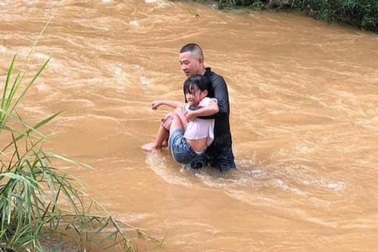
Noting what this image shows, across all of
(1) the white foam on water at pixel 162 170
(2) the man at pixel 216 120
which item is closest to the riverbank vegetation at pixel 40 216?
(1) the white foam on water at pixel 162 170

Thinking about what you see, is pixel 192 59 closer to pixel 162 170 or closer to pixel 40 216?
pixel 162 170

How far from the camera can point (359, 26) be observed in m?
12.6

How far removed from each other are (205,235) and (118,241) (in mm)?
669

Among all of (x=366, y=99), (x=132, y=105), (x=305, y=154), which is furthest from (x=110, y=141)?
(x=366, y=99)

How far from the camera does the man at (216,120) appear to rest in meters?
5.47

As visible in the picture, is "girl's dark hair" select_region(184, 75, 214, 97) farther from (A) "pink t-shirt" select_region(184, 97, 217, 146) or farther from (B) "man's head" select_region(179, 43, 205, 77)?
(A) "pink t-shirt" select_region(184, 97, 217, 146)

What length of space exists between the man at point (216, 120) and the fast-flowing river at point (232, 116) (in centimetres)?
10

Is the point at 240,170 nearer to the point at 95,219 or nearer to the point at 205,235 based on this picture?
the point at 205,235

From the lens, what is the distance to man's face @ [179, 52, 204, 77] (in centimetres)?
546

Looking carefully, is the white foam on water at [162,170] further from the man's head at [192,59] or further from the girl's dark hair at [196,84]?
the man's head at [192,59]

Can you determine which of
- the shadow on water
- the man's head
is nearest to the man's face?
the man's head

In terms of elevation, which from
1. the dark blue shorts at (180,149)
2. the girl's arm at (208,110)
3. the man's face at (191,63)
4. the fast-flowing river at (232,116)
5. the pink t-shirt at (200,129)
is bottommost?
the fast-flowing river at (232,116)

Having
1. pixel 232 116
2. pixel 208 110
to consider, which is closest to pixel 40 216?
pixel 208 110

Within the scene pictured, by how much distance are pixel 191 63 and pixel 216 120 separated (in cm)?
49
